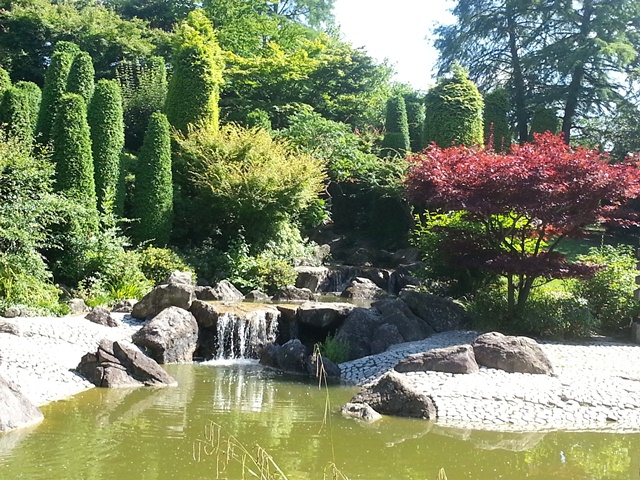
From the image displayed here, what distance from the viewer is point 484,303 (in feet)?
42.8

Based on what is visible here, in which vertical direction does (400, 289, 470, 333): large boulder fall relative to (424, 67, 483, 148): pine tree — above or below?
below

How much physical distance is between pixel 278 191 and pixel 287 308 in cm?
574

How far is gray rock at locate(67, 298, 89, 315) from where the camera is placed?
1277 cm

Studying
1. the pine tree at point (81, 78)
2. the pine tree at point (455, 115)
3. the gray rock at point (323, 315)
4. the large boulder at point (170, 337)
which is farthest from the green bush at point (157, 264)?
the pine tree at point (455, 115)

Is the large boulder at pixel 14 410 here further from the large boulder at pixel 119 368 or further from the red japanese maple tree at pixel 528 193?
the red japanese maple tree at pixel 528 193

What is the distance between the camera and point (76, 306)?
12891 millimetres

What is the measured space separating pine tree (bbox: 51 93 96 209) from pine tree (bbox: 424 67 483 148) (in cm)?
1394

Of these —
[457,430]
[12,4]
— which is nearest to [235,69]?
[12,4]

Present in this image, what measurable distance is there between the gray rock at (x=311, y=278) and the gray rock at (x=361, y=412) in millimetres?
10530

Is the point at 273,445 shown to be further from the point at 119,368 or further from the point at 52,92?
the point at 52,92

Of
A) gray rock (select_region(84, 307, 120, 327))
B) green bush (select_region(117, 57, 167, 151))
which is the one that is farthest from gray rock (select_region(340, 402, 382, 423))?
green bush (select_region(117, 57, 167, 151))

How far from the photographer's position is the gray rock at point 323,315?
12.8 meters

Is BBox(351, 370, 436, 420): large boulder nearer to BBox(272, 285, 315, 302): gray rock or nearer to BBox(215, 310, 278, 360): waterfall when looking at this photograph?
BBox(215, 310, 278, 360): waterfall

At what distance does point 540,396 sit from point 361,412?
7.80 ft
